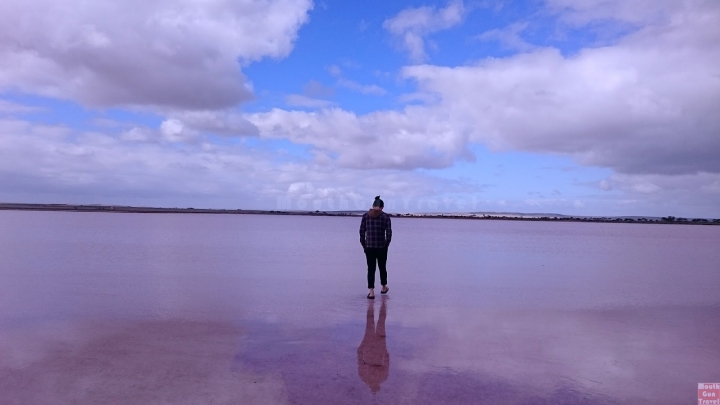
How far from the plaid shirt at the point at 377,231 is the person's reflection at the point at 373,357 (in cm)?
253

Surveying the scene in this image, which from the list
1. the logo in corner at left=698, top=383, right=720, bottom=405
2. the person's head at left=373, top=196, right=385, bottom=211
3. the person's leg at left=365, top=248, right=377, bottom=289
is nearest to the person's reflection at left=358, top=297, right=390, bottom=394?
the person's leg at left=365, top=248, right=377, bottom=289

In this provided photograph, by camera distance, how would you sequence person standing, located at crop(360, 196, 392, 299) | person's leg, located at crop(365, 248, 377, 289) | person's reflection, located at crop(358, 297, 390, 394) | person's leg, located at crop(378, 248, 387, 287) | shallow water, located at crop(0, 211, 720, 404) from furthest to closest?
person's leg, located at crop(378, 248, 387, 287) < person standing, located at crop(360, 196, 392, 299) < person's leg, located at crop(365, 248, 377, 289) < person's reflection, located at crop(358, 297, 390, 394) < shallow water, located at crop(0, 211, 720, 404)

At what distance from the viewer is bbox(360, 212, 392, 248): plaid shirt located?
33.3 feet

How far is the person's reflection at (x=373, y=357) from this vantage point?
517 cm

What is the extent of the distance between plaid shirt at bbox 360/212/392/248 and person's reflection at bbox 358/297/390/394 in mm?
2535

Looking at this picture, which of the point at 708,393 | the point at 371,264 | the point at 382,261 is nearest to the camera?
the point at 708,393

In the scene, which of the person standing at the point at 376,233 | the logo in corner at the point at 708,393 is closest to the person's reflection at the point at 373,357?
the person standing at the point at 376,233

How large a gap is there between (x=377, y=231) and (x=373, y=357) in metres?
4.45

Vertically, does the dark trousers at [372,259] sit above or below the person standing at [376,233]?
below

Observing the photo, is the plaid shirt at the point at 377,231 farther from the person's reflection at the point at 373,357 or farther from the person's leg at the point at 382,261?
the person's reflection at the point at 373,357

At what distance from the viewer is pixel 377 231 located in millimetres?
10188

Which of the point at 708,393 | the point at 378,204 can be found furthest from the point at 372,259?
the point at 708,393

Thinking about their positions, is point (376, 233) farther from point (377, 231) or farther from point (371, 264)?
point (371, 264)

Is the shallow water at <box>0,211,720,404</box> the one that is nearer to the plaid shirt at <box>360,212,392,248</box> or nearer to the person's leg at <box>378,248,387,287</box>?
the person's leg at <box>378,248,387,287</box>
